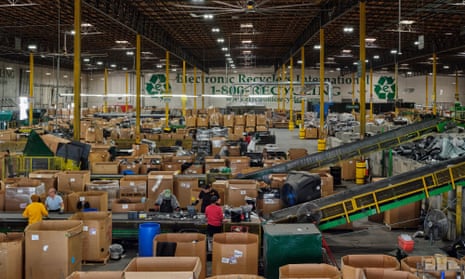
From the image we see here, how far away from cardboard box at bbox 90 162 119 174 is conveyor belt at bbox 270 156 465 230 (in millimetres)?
6871

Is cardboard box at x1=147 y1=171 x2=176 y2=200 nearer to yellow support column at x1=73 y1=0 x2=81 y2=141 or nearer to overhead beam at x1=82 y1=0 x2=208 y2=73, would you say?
yellow support column at x1=73 y1=0 x2=81 y2=141

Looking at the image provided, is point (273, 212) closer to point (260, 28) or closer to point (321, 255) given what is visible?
point (321, 255)

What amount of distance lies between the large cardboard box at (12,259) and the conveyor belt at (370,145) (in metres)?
9.15

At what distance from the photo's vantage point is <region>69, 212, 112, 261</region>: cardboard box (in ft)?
30.3

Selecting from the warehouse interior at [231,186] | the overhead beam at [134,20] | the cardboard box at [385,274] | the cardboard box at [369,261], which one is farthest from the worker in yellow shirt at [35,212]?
the overhead beam at [134,20]

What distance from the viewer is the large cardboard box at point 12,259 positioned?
743 cm

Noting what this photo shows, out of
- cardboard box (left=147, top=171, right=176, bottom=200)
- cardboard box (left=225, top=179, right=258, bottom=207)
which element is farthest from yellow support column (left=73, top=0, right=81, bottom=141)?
cardboard box (left=225, top=179, right=258, bottom=207)

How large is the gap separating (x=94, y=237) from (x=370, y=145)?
10.9 meters

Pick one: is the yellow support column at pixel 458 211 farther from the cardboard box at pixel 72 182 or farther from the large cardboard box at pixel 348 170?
the large cardboard box at pixel 348 170

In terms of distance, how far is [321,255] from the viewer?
24.4 feet

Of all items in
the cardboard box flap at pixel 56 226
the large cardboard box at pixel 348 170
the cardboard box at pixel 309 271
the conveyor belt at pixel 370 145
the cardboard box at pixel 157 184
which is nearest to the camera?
the cardboard box at pixel 309 271

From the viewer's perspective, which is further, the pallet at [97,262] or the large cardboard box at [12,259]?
the pallet at [97,262]

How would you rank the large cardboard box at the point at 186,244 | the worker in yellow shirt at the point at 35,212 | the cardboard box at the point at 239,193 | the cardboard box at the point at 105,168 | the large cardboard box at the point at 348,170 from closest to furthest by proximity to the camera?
the large cardboard box at the point at 186,244, the worker in yellow shirt at the point at 35,212, the cardboard box at the point at 239,193, the cardboard box at the point at 105,168, the large cardboard box at the point at 348,170

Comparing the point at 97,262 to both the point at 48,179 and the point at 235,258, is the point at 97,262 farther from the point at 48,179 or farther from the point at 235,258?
the point at 48,179
